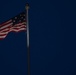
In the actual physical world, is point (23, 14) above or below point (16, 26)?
above

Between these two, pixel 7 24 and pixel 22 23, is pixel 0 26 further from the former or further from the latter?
pixel 22 23

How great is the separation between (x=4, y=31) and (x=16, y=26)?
1.17 feet

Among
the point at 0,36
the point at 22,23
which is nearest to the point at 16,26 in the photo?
the point at 22,23

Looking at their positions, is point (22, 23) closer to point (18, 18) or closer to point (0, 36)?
point (18, 18)

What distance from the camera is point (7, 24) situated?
5.03 metres

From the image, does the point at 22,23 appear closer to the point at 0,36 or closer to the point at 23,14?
the point at 23,14

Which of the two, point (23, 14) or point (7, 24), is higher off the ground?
point (23, 14)

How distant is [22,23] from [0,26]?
24.1 inches

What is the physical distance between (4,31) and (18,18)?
530mm

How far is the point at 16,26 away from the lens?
5.05 meters

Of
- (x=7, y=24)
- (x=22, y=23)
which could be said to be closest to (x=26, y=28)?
(x=22, y=23)

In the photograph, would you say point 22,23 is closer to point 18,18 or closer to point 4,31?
point 18,18

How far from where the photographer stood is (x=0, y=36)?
16.7 feet

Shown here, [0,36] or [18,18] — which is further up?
[18,18]
